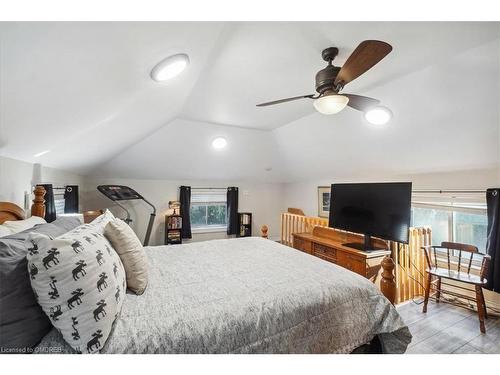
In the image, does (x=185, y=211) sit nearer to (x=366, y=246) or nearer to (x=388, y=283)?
(x=366, y=246)

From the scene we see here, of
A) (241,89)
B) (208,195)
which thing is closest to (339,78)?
(241,89)

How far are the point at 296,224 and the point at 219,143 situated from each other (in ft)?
6.77

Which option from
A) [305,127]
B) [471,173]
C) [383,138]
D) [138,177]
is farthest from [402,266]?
[138,177]

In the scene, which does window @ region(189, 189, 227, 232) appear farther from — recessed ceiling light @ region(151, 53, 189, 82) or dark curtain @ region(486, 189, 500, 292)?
dark curtain @ region(486, 189, 500, 292)

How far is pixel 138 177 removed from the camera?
15.1ft

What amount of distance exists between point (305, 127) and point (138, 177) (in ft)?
11.0

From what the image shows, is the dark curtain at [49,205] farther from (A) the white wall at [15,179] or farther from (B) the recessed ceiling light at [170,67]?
(B) the recessed ceiling light at [170,67]

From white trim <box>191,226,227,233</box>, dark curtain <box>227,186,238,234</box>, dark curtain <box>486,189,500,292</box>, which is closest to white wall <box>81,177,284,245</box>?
white trim <box>191,226,227,233</box>

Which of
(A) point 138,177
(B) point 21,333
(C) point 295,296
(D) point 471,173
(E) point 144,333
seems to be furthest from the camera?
(A) point 138,177

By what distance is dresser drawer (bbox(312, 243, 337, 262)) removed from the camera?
9.44ft

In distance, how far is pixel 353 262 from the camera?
2.56m

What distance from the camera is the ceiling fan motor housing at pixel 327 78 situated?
1.67 metres

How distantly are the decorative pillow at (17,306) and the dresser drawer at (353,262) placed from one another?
2527 mm
